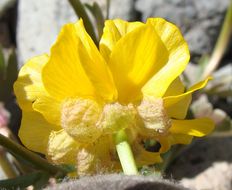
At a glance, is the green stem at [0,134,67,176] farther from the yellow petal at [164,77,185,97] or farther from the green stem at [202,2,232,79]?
the green stem at [202,2,232,79]

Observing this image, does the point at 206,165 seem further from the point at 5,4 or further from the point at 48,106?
the point at 48,106

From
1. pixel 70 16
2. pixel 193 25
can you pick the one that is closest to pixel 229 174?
pixel 193 25

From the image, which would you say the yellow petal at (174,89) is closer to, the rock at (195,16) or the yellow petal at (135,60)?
the yellow petal at (135,60)

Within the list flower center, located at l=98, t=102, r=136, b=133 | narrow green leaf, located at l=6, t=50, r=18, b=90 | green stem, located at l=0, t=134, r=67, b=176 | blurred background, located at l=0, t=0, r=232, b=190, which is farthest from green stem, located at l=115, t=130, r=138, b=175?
blurred background, located at l=0, t=0, r=232, b=190

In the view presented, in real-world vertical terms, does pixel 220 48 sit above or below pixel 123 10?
below

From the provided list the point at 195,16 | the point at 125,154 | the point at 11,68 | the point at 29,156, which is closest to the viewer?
the point at 125,154

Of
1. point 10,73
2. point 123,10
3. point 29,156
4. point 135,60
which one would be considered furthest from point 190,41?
point 135,60
